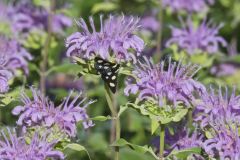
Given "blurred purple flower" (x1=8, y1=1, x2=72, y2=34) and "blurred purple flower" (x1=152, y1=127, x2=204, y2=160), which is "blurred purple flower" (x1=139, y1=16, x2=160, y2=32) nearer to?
"blurred purple flower" (x1=8, y1=1, x2=72, y2=34)

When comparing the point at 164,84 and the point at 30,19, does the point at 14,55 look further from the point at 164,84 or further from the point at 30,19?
the point at 164,84

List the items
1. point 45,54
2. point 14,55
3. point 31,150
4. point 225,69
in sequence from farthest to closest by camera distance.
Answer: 1. point 225,69
2. point 45,54
3. point 14,55
4. point 31,150

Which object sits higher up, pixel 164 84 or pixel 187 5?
pixel 187 5

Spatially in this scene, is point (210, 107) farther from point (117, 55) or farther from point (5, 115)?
point (5, 115)

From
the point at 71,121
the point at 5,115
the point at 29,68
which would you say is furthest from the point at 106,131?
the point at 71,121

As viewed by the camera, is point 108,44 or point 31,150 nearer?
point 31,150

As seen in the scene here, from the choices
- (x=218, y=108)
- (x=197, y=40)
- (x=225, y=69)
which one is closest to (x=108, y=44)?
(x=218, y=108)

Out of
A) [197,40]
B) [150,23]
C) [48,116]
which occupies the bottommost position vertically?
[48,116]

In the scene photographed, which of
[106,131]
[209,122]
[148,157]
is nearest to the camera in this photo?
[209,122]

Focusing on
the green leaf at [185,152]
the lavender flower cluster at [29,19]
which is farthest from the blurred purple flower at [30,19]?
the green leaf at [185,152]
